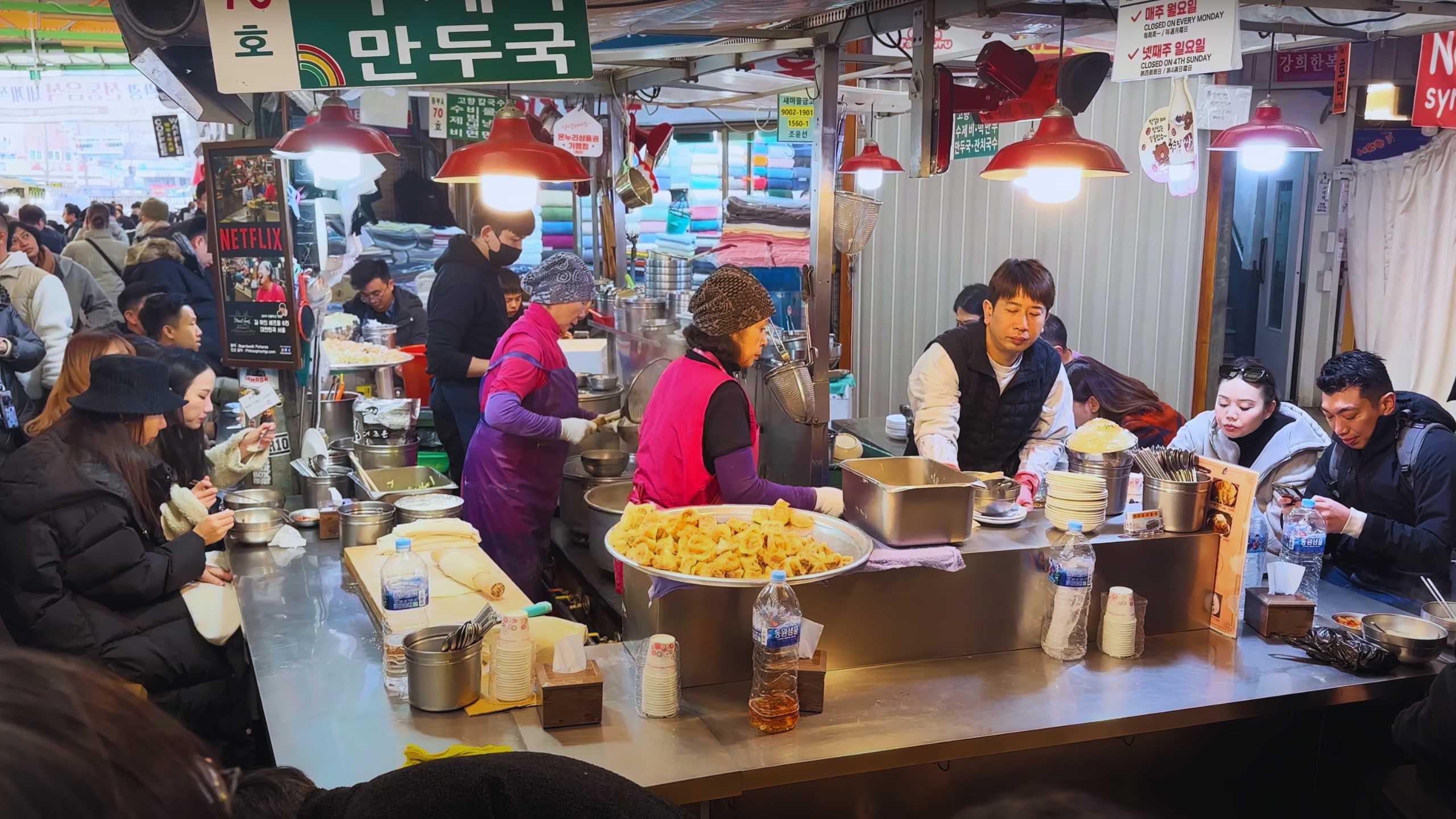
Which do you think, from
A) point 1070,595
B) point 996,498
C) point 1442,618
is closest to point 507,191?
point 996,498

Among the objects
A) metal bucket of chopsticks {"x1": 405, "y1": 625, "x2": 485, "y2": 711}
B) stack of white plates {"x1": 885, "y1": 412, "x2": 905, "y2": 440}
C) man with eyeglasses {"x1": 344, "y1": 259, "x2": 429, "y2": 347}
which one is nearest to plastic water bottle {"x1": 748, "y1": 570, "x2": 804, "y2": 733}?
metal bucket of chopsticks {"x1": 405, "y1": 625, "x2": 485, "y2": 711}

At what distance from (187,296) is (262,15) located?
189 inches

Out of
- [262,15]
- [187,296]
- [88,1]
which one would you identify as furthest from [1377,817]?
[88,1]

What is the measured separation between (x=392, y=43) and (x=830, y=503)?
85.2 inches

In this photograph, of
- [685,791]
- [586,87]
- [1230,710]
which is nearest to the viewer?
[685,791]

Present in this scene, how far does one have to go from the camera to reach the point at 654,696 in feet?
8.56

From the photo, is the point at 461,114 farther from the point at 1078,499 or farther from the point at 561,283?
the point at 1078,499

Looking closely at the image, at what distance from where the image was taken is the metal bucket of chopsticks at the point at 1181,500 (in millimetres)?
3205

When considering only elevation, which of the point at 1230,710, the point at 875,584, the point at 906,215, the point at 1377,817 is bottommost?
the point at 1377,817

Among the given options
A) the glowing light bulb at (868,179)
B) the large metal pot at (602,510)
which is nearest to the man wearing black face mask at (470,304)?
the large metal pot at (602,510)

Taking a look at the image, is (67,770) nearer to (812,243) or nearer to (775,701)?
(775,701)

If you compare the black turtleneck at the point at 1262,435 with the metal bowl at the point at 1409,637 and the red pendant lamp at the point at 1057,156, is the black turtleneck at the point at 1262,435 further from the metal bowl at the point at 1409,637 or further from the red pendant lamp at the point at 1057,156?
the red pendant lamp at the point at 1057,156

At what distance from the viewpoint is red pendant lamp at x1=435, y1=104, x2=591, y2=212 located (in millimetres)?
3736

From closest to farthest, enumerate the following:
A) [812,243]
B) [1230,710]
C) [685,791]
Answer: [685,791] → [1230,710] → [812,243]
